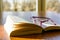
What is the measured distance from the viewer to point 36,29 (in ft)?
3.44

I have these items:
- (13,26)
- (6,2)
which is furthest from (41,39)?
(6,2)

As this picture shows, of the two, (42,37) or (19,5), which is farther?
(19,5)

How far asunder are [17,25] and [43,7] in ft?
9.75

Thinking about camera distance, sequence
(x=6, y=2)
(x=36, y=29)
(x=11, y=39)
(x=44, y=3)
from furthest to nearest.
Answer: (x=44, y=3) < (x=6, y=2) < (x=36, y=29) < (x=11, y=39)

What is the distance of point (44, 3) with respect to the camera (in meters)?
3.97

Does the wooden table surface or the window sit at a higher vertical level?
the window

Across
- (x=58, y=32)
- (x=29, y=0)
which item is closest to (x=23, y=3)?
(x=29, y=0)

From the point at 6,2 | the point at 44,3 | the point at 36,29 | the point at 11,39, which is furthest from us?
the point at 44,3

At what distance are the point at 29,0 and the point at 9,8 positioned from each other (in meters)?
0.51

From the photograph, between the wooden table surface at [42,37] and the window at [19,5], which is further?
the window at [19,5]

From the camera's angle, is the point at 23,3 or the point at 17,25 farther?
the point at 23,3

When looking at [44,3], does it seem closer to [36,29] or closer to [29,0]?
[29,0]

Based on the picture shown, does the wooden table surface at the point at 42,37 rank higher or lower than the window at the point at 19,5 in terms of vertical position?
lower

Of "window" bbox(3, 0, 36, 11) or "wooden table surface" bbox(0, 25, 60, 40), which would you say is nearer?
"wooden table surface" bbox(0, 25, 60, 40)
